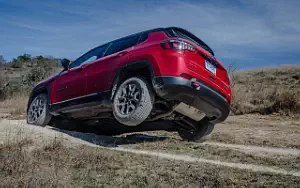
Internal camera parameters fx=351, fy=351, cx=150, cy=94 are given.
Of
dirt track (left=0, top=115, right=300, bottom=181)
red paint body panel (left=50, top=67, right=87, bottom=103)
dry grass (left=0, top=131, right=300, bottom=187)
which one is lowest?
dry grass (left=0, top=131, right=300, bottom=187)

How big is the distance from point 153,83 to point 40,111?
3.67 m

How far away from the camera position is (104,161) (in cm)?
476

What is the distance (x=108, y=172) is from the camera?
425 cm

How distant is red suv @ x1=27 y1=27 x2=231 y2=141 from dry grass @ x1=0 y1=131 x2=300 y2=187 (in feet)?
3.37

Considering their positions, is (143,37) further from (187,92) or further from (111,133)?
(111,133)

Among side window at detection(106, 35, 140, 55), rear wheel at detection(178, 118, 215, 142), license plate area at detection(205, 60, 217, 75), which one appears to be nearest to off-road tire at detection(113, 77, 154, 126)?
side window at detection(106, 35, 140, 55)

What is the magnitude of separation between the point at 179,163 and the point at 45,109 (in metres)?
4.26

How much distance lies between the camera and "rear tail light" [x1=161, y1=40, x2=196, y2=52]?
17.9 ft

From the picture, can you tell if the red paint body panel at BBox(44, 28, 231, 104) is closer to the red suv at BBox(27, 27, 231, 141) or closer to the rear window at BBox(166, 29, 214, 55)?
the red suv at BBox(27, 27, 231, 141)

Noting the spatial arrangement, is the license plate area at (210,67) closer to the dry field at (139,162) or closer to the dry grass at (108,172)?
the dry field at (139,162)

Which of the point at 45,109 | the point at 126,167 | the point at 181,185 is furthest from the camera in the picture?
the point at 45,109

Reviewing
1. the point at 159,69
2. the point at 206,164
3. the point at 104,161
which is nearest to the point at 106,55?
the point at 159,69

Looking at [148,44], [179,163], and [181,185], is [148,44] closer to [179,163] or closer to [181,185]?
[179,163]

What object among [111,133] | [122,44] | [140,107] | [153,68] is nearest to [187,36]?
[153,68]
